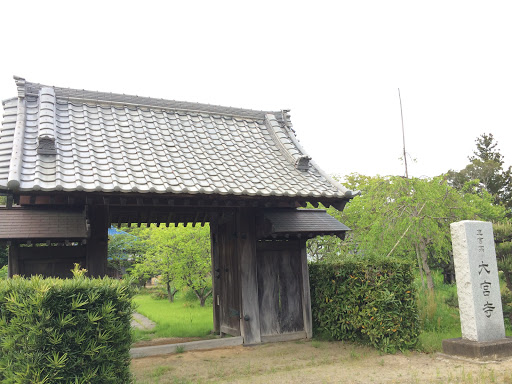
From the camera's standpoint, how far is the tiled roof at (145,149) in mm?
6766

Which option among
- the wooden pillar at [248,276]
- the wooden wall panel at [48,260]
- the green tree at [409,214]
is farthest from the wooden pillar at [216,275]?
the green tree at [409,214]

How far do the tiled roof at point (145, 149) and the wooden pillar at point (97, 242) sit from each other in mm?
1016

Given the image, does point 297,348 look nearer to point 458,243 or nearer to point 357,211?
point 458,243

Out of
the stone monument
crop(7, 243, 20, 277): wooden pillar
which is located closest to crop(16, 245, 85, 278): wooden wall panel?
crop(7, 243, 20, 277): wooden pillar

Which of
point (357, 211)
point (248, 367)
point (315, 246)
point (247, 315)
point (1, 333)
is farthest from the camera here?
point (315, 246)

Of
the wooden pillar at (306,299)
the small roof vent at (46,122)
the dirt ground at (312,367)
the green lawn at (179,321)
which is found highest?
the small roof vent at (46,122)

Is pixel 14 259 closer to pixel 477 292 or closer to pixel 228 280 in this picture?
pixel 228 280

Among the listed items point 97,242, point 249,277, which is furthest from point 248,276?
point 97,242

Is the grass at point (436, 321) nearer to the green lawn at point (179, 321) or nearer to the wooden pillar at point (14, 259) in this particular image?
the green lawn at point (179, 321)

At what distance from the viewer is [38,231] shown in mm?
6965

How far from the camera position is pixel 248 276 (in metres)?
8.87

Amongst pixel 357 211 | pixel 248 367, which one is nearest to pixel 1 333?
pixel 248 367

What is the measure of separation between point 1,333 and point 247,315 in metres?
5.17

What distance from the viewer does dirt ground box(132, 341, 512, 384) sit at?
6180mm
